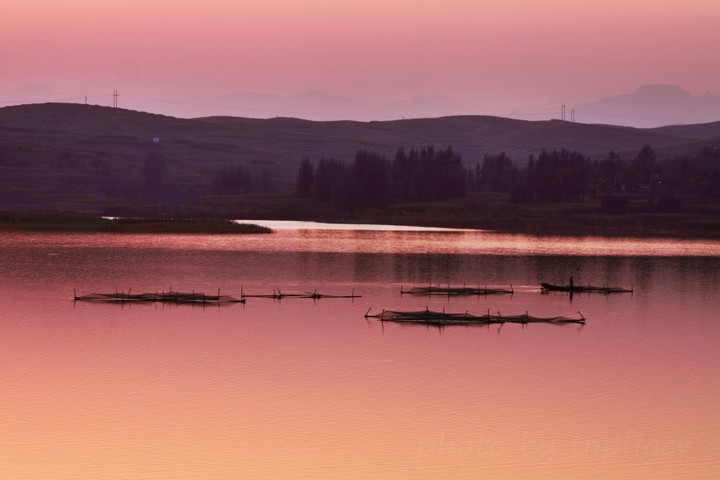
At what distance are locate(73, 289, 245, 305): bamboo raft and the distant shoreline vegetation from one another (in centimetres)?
9281

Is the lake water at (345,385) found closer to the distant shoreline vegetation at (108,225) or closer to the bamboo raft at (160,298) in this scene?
the bamboo raft at (160,298)

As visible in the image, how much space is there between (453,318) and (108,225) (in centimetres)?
11793

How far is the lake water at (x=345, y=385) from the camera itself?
1512 inches

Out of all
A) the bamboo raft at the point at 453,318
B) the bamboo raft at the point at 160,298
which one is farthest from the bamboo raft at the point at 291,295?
the bamboo raft at the point at 453,318

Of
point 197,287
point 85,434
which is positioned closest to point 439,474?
point 85,434

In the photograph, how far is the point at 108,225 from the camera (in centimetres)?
18138

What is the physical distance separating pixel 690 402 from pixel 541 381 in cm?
719

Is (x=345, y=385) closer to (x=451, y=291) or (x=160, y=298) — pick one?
(x=160, y=298)

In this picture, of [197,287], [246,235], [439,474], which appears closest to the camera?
[439,474]

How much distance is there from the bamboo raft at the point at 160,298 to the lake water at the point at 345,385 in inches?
88.8

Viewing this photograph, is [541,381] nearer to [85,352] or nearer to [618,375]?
[618,375]

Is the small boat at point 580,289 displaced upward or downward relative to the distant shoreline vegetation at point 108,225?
downward

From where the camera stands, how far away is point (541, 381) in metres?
53.2

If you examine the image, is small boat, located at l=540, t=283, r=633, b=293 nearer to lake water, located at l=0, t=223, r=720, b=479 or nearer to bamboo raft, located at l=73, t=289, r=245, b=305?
lake water, located at l=0, t=223, r=720, b=479
